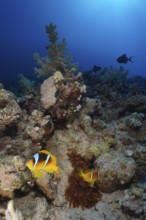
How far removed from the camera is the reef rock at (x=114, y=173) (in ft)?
16.3

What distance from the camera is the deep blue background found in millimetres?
68812

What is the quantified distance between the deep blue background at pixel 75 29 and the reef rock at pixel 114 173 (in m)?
37.8

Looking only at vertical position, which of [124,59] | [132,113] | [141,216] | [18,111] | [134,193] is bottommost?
[141,216]

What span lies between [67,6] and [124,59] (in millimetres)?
106043

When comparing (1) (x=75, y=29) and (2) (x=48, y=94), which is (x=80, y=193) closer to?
(2) (x=48, y=94)

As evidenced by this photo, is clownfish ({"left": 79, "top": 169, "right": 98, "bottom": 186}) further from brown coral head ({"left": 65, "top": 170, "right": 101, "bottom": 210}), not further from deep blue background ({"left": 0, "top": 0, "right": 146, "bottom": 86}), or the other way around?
deep blue background ({"left": 0, "top": 0, "right": 146, "bottom": 86})

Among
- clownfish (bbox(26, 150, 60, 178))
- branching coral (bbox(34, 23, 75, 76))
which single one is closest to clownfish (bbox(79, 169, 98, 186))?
clownfish (bbox(26, 150, 60, 178))

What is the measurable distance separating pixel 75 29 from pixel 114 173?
134871 mm

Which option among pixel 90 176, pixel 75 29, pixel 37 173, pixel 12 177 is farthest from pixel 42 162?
pixel 75 29

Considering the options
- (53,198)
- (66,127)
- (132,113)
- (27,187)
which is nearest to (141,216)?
(53,198)

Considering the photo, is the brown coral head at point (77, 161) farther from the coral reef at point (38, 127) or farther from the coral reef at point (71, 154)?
the coral reef at point (38, 127)

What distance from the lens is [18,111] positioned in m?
5.86

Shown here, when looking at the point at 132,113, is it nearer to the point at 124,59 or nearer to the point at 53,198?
the point at 53,198

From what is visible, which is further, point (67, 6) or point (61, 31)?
point (61, 31)
